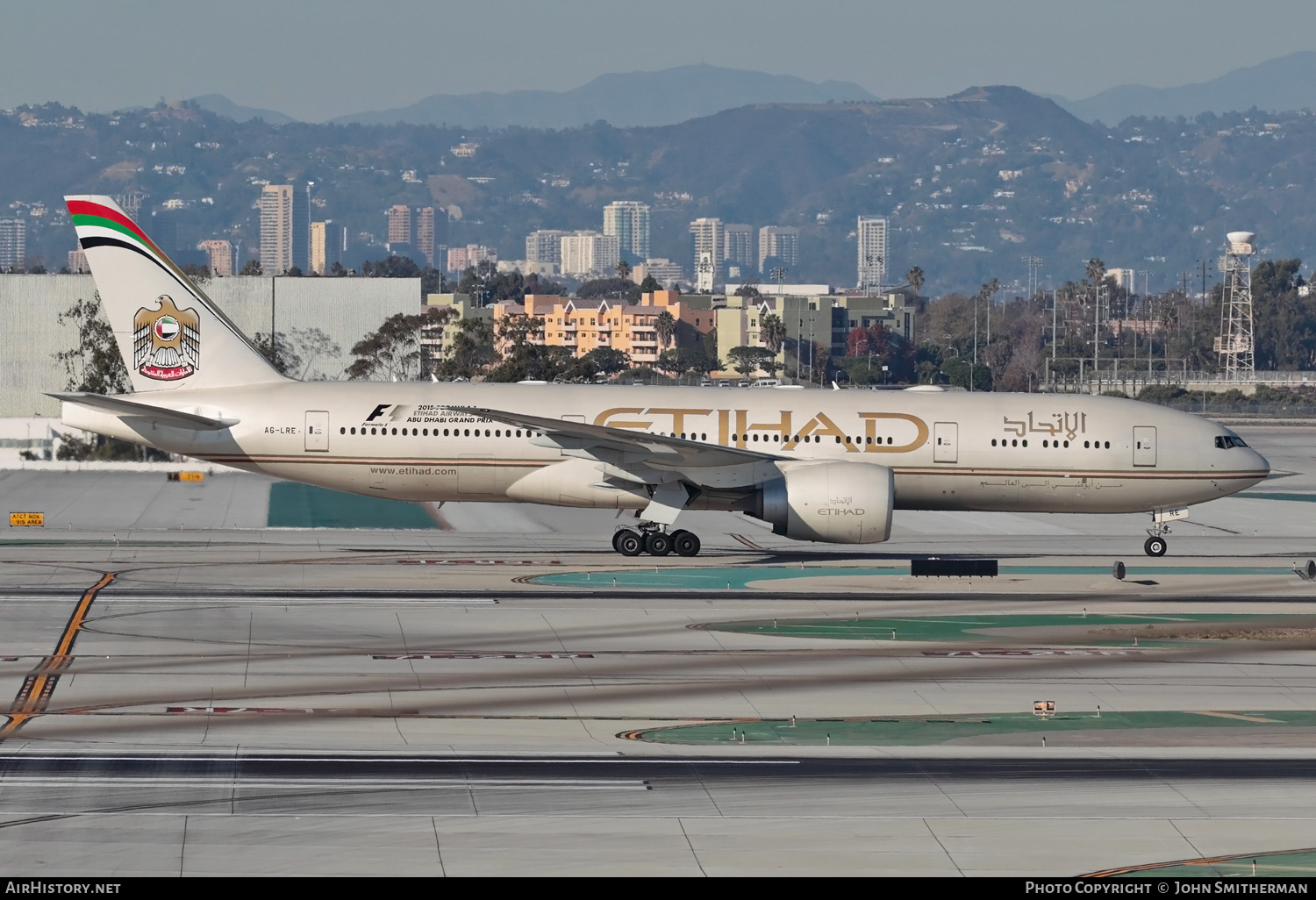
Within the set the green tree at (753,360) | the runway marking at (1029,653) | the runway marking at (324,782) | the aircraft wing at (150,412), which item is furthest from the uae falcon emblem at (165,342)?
the green tree at (753,360)

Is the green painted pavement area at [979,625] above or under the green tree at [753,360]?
under

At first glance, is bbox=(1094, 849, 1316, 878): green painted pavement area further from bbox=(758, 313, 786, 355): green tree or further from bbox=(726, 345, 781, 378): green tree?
bbox=(758, 313, 786, 355): green tree

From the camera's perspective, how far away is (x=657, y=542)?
3959 cm

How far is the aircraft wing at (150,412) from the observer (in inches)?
1497

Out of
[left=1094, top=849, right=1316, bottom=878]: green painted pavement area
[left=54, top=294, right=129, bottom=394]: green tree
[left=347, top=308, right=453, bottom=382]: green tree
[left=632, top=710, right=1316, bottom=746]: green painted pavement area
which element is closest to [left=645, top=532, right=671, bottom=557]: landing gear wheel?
[left=632, top=710, right=1316, bottom=746]: green painted pavement area

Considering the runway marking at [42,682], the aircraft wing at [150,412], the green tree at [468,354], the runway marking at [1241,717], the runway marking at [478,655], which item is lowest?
the runway marking at [1241,717]

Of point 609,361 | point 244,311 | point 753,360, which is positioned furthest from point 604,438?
point 753,360

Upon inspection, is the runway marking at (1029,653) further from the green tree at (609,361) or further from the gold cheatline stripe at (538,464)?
the green tree at (609,361)

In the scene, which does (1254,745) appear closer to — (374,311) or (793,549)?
(793,549)

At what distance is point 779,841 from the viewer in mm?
16812

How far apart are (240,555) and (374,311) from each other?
173ft

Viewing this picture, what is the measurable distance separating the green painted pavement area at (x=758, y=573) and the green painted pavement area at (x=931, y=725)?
1258 centimetres
